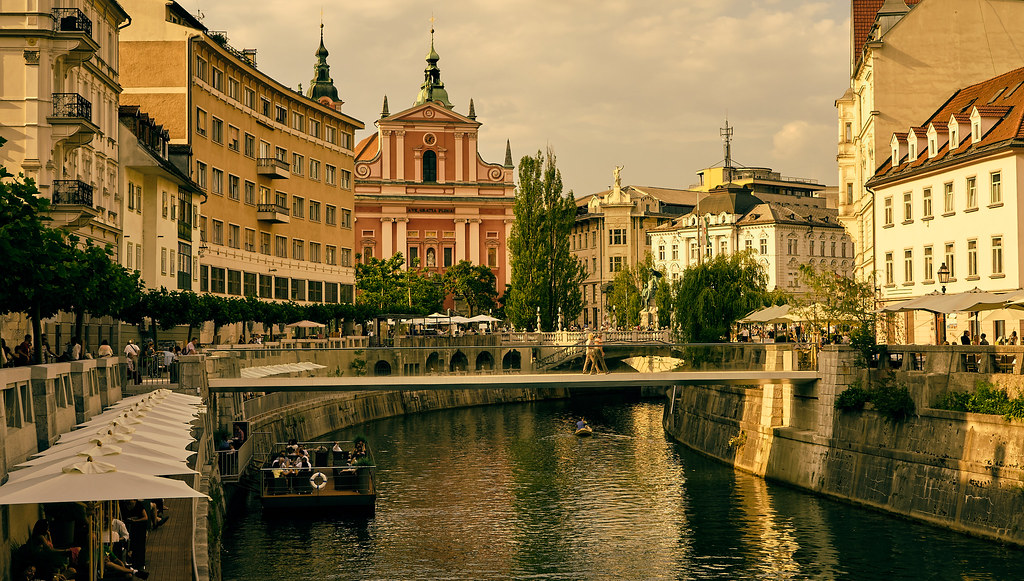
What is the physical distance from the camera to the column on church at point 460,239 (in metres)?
135

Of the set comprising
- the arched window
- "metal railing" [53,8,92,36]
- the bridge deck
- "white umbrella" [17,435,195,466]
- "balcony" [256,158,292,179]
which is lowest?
"white umbrella" [17,435,195,466]

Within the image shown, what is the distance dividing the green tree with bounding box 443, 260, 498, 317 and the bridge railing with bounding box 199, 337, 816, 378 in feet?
269

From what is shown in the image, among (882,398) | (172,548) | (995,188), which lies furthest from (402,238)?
(172,548)

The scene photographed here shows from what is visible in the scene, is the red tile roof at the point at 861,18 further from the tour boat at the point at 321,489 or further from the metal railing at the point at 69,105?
the metal railing at the point at 69,105

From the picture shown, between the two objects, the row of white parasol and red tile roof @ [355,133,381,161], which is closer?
the row of white parasol

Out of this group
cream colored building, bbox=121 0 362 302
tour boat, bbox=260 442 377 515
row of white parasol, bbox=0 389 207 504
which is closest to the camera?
row of white parasol, bbox=0 389 207 504

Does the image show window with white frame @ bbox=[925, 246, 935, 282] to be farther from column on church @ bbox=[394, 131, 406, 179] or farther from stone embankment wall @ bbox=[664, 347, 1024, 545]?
column on church @ bbox=[394, 131, 406, 179]

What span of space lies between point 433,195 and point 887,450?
97.5 meters

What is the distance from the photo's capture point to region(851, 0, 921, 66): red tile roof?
7638 centimetres

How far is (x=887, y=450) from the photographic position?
4075 cm

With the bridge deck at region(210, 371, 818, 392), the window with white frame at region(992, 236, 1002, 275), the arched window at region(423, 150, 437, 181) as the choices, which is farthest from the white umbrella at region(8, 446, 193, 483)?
the arched window at region(423, 150, 437, 181)

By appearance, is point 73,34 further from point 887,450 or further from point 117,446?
point 887,450

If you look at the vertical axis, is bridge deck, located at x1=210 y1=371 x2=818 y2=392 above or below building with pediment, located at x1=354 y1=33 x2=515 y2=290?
below

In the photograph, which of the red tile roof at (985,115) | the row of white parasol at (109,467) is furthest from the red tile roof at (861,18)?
the row of white parasol at (109,467)
